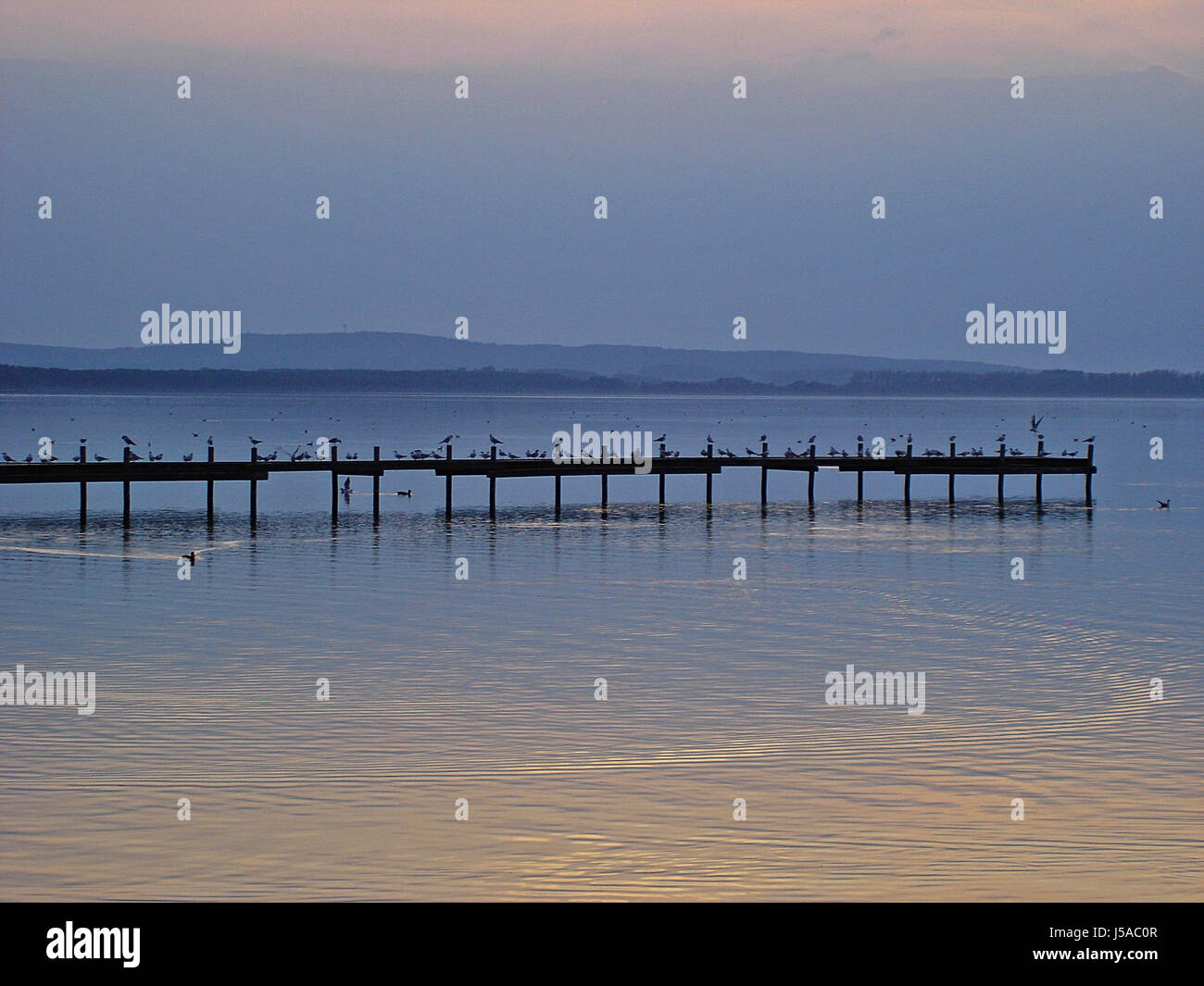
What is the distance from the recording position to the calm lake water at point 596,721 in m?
13.4

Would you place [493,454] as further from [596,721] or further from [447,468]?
[596,721]

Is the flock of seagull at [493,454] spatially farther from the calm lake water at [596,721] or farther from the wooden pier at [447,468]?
the calm lake water at [596,721]

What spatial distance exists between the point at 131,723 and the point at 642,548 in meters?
24.7

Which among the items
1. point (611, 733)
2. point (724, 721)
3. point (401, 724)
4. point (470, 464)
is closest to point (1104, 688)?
point (724, 721)

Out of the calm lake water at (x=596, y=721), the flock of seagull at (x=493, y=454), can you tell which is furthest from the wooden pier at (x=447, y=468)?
the calm lake water at (x=596, y=721)

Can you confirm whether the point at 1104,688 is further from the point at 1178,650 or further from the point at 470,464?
the point at 470,464

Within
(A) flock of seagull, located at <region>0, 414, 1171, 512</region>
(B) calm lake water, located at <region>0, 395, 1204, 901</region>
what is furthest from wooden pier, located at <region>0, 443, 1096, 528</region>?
(B) calm lake water, located at <region>0, 395, 1204, 901</region>

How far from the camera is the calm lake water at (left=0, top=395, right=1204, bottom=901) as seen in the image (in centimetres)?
1337

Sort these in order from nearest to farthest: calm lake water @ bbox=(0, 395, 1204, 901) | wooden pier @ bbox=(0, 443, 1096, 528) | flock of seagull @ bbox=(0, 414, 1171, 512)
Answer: calm lake water @ bbox=(0, 395, 1204, 901) < wooden pier @ bbox=(0, 443, 1096, 528) < flock of seagull @ bbox=(0, 414, 1171, 512)

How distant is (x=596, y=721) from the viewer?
1964cm

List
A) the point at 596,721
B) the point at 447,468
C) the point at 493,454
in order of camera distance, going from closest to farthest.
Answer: the point at 596,721, the point at 447,468, the point at 493,454

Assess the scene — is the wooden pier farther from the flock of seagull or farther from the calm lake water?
the calm lake water

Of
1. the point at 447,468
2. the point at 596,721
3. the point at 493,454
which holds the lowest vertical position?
the point at 596,721

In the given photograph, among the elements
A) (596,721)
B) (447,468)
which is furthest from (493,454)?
(596,721)
